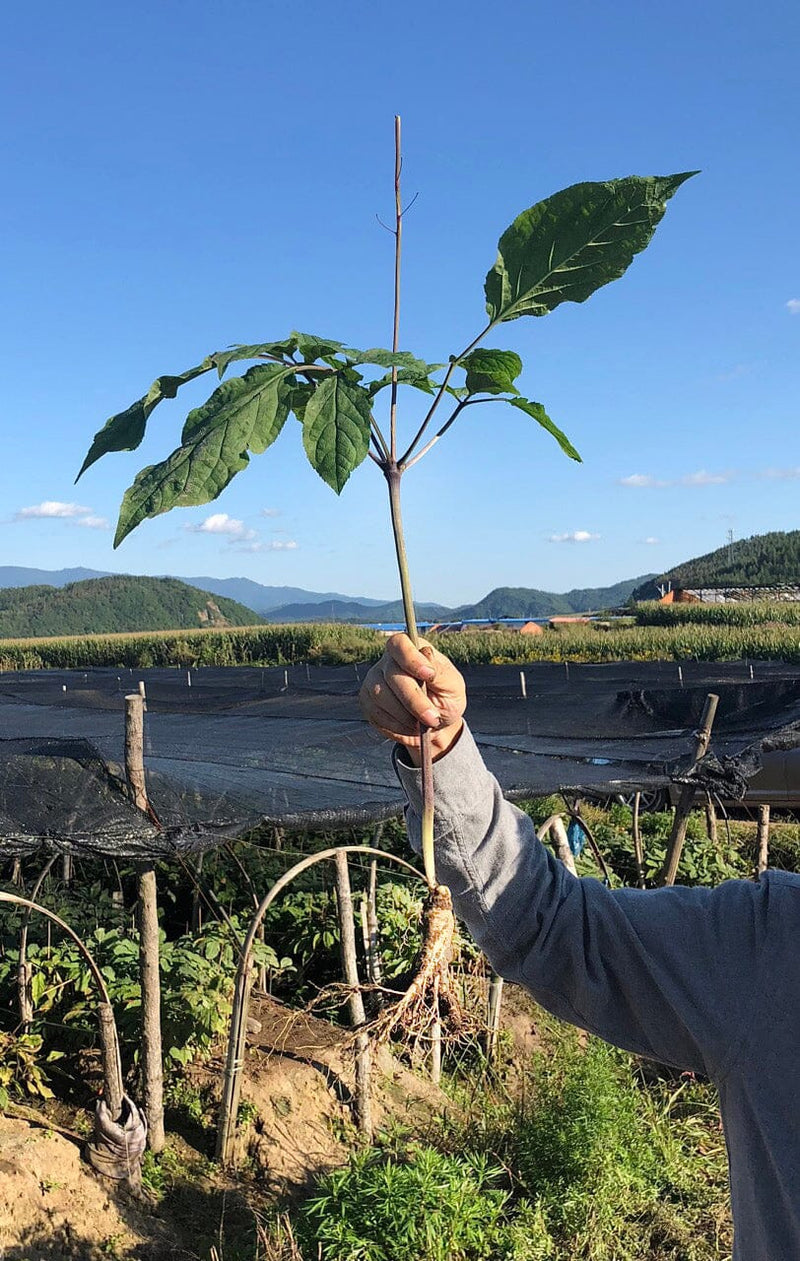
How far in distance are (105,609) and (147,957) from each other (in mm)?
61838

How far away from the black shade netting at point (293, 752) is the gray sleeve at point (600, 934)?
191 centimetres

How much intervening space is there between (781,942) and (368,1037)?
0.51 meters

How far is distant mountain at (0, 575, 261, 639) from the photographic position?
58469 millimetres

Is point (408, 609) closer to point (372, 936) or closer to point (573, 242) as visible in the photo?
point (573, 242)

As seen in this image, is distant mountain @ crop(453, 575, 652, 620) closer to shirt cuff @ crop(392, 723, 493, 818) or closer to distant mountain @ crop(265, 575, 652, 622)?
distant mountain @ crop(265, 575, 652, 622)

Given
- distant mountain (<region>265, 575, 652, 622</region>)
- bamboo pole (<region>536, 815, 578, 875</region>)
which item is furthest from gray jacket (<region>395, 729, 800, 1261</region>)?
distant mountain (<region>265, 575, 652, 622</region>)

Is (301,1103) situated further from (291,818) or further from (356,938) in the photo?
(291,818)

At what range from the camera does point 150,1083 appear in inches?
129

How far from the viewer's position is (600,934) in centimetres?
107

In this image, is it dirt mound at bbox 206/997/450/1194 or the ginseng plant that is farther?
dirt mound at bbox 206/997/450/1194

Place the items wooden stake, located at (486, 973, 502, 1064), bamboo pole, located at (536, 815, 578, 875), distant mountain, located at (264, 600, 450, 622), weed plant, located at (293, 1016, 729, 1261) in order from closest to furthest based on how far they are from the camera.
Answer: weed plant, located at (293, 1016, 729, 1261) → wooden stake, located at (486, 973, 502, 1064) → bamboo pole, located at (536, 815, 578, 875) → distant mountain, located at (264, 600, 450, 622)

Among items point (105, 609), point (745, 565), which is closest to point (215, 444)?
point (745, 565)

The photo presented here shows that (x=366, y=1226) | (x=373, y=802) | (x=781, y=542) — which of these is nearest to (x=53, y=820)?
(x=373, y=802)

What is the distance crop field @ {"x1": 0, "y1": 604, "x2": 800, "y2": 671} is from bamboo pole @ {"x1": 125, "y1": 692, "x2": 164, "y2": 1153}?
1256 cm
